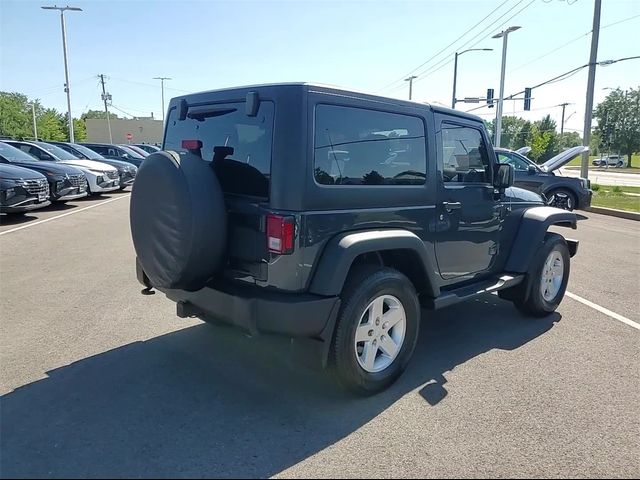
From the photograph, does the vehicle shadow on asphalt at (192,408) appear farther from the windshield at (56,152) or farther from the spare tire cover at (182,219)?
the windshield at (56,152)

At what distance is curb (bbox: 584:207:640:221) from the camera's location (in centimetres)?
1341

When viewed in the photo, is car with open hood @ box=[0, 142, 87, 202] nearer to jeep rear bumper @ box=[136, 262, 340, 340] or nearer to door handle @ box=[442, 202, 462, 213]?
jeep rear bumper @ box=[136, 262, 340, 340]

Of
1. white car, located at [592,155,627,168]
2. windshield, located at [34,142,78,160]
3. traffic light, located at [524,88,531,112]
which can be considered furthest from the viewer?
white car, located at [592,155,627,168]

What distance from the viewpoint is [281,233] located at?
284 cm

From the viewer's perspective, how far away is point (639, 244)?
9.41 metres

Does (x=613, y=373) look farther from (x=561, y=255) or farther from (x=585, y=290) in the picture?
(x=585, y=290)

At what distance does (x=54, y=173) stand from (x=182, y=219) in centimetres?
1065

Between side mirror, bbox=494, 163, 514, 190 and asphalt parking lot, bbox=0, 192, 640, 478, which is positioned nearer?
asphalt parking lot, bbox=0, 192, 640, 478

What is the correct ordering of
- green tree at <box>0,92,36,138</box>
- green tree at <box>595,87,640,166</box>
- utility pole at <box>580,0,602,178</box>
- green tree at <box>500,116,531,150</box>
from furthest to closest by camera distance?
green tree at <box>500,116,531,150</box> → green tree at <box>0,92,36,138</box> → green tree at <box>595,87,640,166</box> → utility pole at <box>580,0,602,178</box>

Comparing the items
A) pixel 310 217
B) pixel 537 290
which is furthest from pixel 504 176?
pixel 310 217

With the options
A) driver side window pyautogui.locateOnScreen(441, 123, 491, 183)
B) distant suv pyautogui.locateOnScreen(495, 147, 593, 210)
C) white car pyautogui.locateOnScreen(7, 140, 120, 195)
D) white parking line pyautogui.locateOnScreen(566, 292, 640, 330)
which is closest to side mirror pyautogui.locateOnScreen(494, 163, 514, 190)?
driver side window pyautogui.locateOnScreen(441, 123, 491, 183)

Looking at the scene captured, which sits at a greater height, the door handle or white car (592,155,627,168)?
white car (592,155,627,168)

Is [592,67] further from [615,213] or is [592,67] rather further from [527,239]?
[527,239]

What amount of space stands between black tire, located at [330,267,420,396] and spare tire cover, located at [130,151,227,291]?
90 centimetres
